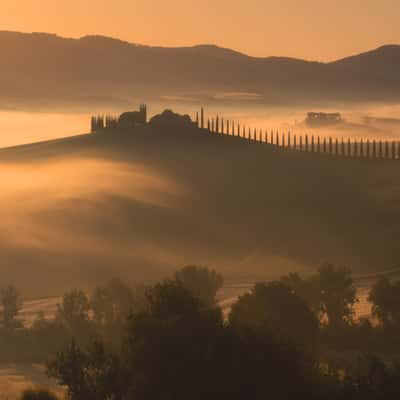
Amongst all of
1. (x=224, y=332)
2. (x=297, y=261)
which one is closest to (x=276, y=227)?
(x=297, y=261)

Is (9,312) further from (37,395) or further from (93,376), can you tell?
(93,376)

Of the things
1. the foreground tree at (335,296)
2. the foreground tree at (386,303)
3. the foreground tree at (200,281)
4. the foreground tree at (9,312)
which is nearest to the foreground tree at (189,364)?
the foreground tree at (335,296)

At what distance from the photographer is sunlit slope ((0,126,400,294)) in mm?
130375

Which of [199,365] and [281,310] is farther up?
[199,365]

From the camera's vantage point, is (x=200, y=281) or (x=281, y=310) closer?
(x=281, y=310)

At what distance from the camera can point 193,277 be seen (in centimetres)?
8400

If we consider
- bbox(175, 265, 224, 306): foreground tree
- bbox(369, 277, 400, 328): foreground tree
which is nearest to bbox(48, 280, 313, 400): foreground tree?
bbox(369, 277, 400, 328): foreground tree

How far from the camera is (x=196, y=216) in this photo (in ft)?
533

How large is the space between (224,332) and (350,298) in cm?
3471

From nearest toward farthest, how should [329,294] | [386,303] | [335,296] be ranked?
[386,303] → [335,296] → [329,294]

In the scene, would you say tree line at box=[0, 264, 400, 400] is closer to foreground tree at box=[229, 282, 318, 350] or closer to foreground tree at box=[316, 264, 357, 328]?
foreground tree at box=[229, 282, 318, 350]

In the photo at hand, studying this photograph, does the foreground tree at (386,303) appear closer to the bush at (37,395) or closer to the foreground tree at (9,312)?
the foreground tree at (9,312)

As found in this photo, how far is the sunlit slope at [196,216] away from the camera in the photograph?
428ft

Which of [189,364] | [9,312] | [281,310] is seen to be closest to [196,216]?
[9,312]
